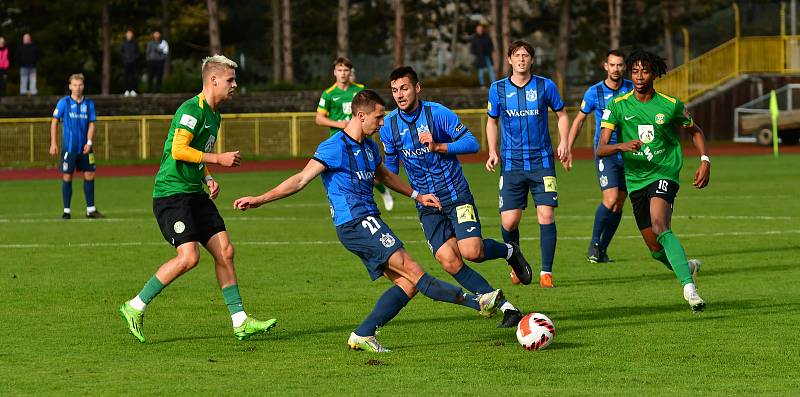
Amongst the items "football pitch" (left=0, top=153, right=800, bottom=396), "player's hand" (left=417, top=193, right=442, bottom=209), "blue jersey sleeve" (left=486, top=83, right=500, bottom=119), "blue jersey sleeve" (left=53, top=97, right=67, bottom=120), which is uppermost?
"blue jersey sleeve" (left=53, top=97, right=67, bottom=120)

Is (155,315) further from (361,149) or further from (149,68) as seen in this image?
A: (149,68)

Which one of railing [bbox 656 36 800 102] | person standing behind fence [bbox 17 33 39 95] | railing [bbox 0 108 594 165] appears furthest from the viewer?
railing [bbox 656 36 800 102]

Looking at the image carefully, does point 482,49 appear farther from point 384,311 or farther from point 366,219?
point 384,311

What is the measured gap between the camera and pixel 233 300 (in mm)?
10664

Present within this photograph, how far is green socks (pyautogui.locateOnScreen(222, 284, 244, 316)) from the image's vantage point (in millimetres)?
10624

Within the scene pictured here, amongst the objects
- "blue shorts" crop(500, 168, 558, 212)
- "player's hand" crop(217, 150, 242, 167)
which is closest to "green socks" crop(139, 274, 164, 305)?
"player's hand" crop(217, 150, 242, 167)

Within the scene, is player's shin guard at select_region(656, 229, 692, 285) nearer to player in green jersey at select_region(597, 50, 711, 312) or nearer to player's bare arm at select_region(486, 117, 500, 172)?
player in green jersey at select_region(597, 50, 711, 312)

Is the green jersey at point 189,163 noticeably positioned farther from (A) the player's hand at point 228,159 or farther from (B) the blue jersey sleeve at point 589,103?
(B) the blue jersey sleeve at point 589,103

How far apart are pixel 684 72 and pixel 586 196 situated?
22922mm

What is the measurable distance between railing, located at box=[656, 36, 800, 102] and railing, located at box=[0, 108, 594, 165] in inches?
250

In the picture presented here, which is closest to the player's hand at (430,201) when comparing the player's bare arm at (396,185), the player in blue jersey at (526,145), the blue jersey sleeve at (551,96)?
the player's bare arm at (396,185)

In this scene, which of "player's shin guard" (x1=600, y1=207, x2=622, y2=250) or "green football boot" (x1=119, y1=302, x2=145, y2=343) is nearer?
"green football boot" (x1=119, y1=302, x2=145, y2=343)

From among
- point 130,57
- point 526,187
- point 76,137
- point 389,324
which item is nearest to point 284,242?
point 526,187

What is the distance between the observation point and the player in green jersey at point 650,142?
11969mm
